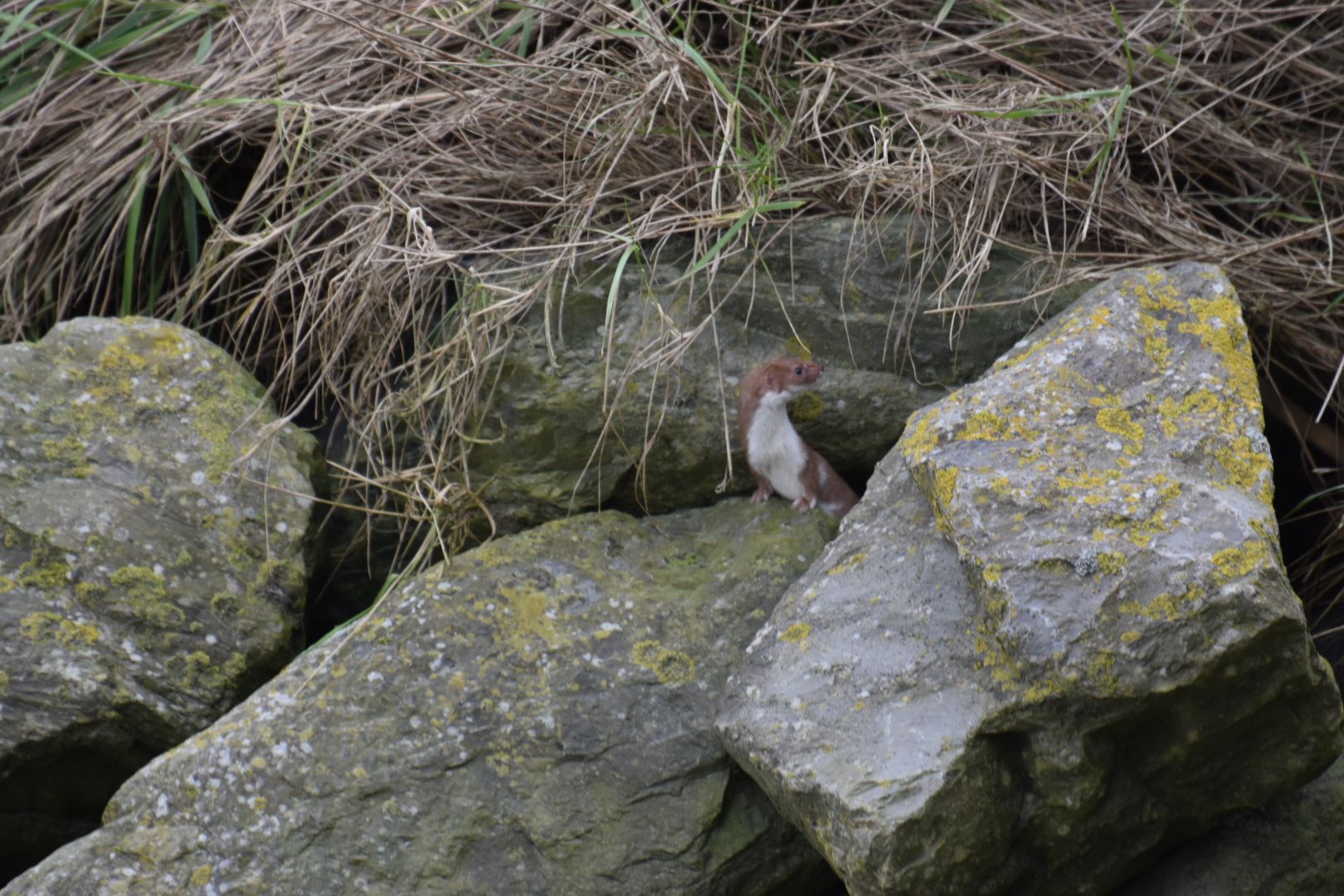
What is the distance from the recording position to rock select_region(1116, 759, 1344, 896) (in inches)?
111

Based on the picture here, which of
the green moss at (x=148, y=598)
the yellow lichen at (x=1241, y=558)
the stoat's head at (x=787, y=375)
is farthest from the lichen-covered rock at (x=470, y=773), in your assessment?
the yellow lichen at (x=1241, y=558)

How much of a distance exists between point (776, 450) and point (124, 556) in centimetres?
163

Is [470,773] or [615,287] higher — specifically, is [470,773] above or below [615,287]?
below

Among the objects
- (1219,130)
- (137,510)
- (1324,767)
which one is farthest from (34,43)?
(1324,767)

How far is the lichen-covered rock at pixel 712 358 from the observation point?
3.51m

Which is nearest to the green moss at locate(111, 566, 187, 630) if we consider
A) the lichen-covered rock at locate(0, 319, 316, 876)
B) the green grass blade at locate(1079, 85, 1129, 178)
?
the lichen-covered rock at locate(0, 319, 316, 876)

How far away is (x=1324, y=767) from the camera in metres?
2.70

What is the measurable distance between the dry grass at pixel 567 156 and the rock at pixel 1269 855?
839 millimetres

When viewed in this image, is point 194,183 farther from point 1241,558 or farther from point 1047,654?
point 1241,558

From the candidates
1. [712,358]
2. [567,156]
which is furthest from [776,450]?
[567,156]

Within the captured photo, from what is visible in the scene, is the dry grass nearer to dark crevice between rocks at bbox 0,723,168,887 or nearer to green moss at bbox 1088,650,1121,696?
dark crevice between rocks at bbox 0,723,168,887

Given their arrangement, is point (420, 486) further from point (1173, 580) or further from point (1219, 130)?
point (1219, 130)

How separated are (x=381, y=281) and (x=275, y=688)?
1.19 m

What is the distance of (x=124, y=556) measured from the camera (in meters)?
3.18
